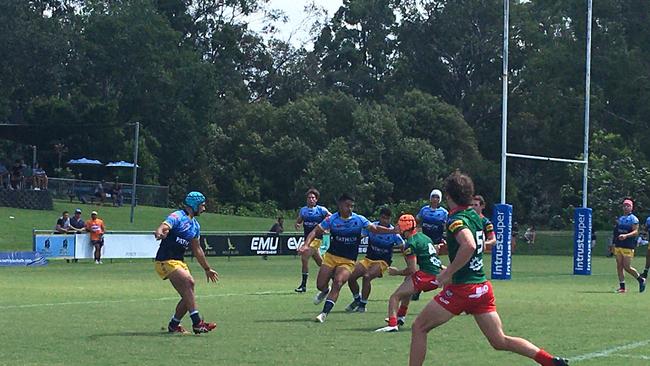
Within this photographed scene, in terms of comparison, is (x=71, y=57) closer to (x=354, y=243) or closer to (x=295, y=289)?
(x=295, y=289)

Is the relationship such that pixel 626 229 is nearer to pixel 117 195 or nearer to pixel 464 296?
pixel 464 296

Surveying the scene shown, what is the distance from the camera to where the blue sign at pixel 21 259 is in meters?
41.3

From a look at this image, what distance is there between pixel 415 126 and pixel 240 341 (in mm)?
72997

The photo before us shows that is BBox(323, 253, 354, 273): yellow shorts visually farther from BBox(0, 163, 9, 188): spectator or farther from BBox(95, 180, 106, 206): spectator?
BBox(95, 180, 106, 206): spectator

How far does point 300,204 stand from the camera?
84.2 m

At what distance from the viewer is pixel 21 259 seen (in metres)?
41.5

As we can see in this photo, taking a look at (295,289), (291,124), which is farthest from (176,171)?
(295,289)

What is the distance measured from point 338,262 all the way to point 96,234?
23.3 meters

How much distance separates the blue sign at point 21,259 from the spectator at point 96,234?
1901 mm

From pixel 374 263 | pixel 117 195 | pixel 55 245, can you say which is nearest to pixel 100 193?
pixel 117 195

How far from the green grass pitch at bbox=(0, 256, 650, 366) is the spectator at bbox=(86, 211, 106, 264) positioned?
10.4 m

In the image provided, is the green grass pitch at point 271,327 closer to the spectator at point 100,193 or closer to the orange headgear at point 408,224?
the orange headgear at point 408,224

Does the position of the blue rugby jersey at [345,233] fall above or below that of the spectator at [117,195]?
below

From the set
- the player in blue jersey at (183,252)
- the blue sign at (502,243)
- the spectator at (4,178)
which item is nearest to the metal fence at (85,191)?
the spectator at (4,178)
